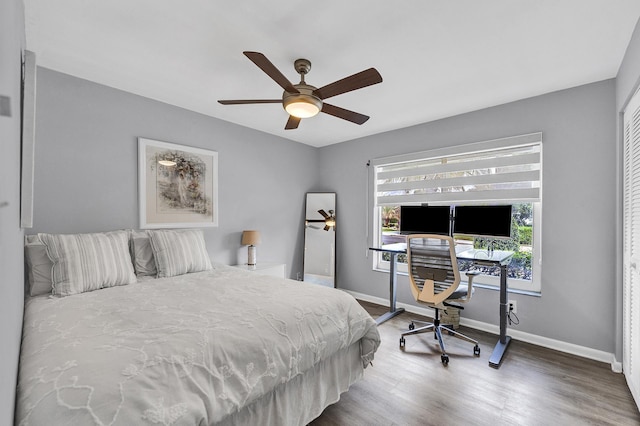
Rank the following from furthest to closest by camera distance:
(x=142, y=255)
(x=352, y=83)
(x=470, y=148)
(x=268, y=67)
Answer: (x=470, y=148), (x=142, y=255), (x=352, y=83), (x=268, y=67)

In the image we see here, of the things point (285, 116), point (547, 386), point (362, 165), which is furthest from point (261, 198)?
point (547, 386)

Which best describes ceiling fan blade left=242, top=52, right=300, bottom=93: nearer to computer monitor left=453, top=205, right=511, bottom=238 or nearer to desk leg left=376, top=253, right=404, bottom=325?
computer monitor left=453, top=205, right=511, bottom=238

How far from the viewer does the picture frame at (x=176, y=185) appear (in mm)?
3021

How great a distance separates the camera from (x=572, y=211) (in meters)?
2.76

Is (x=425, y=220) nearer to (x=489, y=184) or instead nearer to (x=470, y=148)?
(x=489, y=184)

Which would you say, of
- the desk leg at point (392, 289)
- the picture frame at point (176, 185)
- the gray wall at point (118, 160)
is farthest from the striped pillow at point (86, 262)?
the desk leg at point (392, 289)

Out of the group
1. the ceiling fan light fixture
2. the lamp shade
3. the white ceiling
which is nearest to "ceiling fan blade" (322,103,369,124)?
the ceiling fan light fixture

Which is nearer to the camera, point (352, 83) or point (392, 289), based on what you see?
point (352, 83)

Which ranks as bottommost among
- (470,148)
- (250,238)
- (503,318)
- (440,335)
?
(440,335)

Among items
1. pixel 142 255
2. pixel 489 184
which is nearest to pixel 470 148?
pixel 489 184

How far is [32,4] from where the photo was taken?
1720 millimetres

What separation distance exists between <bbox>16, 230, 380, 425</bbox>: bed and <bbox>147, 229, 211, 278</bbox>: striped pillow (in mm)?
246

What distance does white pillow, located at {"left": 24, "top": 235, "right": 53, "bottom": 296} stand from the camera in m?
2.05

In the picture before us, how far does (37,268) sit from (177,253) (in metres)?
0.94
